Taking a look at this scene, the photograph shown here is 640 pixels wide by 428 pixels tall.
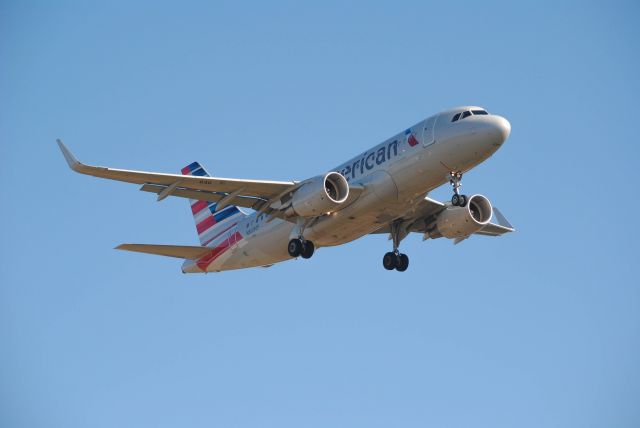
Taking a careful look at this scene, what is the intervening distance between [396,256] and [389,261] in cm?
38

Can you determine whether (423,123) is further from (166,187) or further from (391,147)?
(166,187)

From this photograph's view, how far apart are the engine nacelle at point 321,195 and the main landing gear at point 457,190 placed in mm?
3967

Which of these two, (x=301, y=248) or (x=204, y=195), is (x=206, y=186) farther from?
(x=301, y=248)

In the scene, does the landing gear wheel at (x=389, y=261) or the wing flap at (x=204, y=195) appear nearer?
the wing flap at (x=204, y=195)

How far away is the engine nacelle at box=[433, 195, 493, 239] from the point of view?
4294cm

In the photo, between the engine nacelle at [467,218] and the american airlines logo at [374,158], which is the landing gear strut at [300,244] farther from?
the engine nacelle at [467,218]

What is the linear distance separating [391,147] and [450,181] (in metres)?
2.61

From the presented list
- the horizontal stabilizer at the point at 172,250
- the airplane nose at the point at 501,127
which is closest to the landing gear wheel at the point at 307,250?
the horizontal stabilizer at the point at 172,250

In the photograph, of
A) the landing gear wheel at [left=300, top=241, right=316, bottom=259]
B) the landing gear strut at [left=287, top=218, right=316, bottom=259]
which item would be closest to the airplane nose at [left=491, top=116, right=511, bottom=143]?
the landing gear strut at [left=287, top=218, right=316, bottom=259]

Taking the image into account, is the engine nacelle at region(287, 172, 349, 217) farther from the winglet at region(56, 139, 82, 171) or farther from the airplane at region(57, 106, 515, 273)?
the winglet at region(56, 139, 82, 171)

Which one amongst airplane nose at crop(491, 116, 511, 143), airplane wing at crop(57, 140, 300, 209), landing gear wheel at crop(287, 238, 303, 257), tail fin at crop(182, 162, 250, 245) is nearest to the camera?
airplane nose at crop(491, 116, 511, 143)

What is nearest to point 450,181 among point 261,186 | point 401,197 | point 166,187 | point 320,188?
point 401,197

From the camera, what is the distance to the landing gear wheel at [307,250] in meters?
41.3

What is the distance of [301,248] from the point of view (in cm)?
4125
